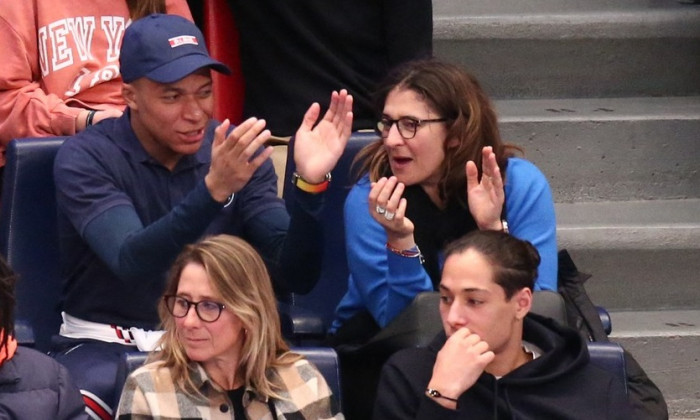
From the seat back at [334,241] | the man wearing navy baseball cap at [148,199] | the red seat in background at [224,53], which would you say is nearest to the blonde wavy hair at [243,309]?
the man wearing navy baseball cap at [148,199]

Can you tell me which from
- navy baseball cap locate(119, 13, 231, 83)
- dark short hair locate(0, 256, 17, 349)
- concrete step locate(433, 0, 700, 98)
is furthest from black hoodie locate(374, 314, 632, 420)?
concrete step locate(433, 0, 700, 98)

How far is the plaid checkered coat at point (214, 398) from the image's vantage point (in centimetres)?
290

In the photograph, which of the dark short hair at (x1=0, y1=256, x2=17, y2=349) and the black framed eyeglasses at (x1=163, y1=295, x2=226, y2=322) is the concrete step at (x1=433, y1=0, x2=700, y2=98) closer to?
the black framed eyeglasses at (x1=163, y1=295, x2=226, y2=322)

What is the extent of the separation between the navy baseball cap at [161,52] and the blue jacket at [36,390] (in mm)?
790

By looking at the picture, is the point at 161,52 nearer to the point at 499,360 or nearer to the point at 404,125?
the point at 404,125

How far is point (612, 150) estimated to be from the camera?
4723mm

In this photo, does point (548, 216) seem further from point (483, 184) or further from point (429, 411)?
point (429, 411)

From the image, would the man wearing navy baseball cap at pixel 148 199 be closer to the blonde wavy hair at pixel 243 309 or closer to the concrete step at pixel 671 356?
the blonde wavy hair at pixel 243 309

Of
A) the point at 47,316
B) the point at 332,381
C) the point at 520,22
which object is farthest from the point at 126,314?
the point at 520,22

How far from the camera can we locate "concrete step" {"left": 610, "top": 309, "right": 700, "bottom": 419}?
13.9 ft

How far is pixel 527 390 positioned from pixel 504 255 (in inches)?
11.0

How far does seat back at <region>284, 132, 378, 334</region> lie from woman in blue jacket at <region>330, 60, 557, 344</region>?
0.20 metres

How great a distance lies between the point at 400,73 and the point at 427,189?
1.00 ft

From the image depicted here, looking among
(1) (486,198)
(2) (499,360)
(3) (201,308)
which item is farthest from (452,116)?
(3) (201,308)
